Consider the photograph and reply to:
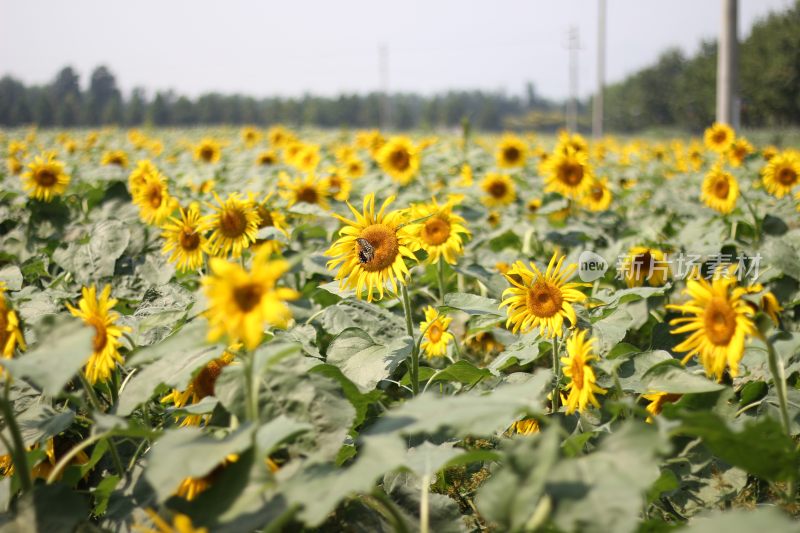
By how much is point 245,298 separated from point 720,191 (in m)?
3.64

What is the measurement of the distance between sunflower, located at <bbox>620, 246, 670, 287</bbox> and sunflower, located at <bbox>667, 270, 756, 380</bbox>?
1.38 m

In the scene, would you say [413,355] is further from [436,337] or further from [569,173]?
[569,173]

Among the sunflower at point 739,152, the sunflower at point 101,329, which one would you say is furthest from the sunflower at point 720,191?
the sunflower at point 101,329

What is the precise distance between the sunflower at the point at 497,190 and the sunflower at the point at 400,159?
55 cm

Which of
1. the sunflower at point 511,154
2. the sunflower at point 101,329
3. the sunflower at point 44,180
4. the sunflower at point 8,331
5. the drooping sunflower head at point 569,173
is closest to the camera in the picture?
the sunflower at point 8,331

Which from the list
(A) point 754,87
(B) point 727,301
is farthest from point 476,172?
(A) point 754,87

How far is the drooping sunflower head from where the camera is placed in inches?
166

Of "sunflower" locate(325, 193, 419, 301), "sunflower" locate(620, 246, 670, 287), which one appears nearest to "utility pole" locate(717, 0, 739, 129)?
"sunflower" locate(620, 246, 670, 287)

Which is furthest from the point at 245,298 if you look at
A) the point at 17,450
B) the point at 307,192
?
the point at 307,192

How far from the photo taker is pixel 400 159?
4.86m

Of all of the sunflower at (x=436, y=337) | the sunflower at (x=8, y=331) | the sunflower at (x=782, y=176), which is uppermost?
the sunflower at (x=782, y=176)

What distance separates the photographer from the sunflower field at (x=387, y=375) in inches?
47.1

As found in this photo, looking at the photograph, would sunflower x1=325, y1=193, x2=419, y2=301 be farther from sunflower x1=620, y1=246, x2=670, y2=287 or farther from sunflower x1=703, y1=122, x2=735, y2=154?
sunflower x1=703, y1=122, x2=735, y2=154

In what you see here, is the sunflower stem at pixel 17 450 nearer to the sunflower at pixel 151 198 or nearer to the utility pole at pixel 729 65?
the sunflower at pixel 151 198
